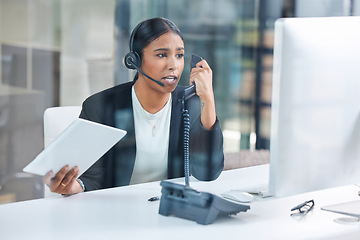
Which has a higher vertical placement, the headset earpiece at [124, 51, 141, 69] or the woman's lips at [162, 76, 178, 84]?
the headset earpiece at [124, 51, 141, 69]

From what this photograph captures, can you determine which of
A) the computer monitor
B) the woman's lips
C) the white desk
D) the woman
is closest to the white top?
the woman

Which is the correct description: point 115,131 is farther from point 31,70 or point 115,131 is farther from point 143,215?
point 31,70

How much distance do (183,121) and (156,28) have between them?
1.38ft

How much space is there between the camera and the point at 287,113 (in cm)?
121

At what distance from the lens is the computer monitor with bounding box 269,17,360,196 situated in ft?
3.95

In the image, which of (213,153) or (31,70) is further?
(31,70)

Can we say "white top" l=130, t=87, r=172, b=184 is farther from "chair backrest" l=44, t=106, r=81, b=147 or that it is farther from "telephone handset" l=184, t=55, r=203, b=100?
"chair backrest" l=44, t=106, r=81, b=147

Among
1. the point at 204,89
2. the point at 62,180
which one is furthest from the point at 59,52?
the point at 62,180

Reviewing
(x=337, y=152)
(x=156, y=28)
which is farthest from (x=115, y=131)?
(x=156, y=28)

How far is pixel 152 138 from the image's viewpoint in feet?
6.82

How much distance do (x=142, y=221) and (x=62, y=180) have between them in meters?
0.33

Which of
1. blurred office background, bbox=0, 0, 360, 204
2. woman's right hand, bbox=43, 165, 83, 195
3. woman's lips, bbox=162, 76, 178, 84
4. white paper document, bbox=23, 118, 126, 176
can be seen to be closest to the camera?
white paper document, bbox=23, 118, 126, 176

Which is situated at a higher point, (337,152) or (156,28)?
(156,28)

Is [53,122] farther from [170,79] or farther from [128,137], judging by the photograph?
[170,79]
